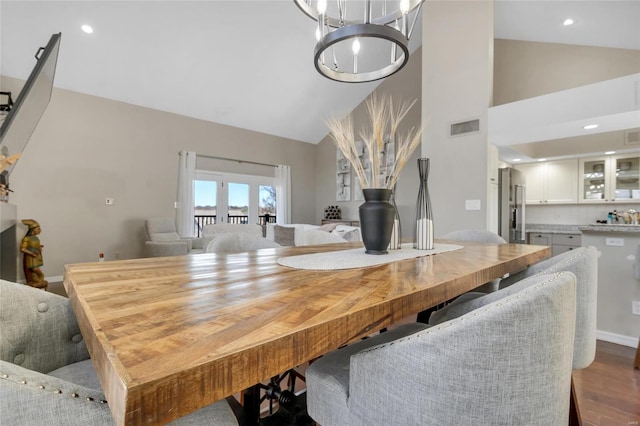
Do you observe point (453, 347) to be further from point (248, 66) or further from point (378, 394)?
point (248, 66)

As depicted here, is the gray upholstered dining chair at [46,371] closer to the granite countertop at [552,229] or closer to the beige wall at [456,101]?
the beige wall at [456,101]

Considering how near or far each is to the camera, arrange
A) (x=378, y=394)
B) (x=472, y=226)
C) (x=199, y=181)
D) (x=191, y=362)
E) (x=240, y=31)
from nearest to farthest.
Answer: (x=191, y=362) → (x=378, y=394) → (x=472, y=226) → (x=240, y=31) → (x=199, y=181)

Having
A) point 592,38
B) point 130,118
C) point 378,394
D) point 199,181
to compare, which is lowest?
point 378,394

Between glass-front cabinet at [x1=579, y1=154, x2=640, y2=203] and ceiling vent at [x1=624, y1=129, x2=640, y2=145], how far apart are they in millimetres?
276

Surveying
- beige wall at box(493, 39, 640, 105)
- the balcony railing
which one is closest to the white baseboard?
beige wall at box(493, 39, 640, 105)

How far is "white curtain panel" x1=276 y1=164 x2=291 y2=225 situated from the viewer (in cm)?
A: 723

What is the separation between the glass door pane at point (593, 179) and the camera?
A: 4.53 m

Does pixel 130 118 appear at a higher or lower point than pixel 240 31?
lower

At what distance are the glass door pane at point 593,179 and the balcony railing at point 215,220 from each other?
5892 mm

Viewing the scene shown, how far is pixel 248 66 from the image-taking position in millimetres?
5238

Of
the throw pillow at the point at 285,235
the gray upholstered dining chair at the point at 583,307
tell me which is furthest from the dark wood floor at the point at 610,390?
the throw pillow at the point at 285,235

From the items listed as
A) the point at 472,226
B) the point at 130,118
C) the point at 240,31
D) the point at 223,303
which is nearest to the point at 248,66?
the point at 240,31

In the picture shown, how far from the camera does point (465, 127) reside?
371cm

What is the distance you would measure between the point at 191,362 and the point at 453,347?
0.41 meters
